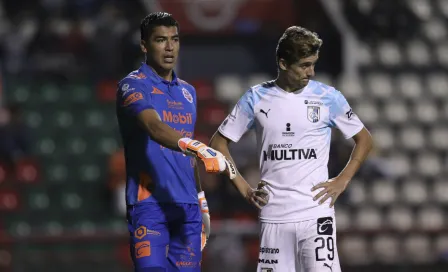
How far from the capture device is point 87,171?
15797 mm

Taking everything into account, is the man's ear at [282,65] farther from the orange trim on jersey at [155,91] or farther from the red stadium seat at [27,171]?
the red stadium seat at [27,171]

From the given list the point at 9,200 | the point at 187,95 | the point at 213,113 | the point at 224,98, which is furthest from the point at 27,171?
the point at 187,95

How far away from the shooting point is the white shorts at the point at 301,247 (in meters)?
6.62

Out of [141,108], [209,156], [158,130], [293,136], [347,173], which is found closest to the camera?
[209,156]

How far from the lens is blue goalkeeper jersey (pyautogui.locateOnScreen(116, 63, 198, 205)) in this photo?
21.4 feet

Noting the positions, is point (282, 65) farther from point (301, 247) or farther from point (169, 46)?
point (301, 247)

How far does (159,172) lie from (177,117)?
38cm

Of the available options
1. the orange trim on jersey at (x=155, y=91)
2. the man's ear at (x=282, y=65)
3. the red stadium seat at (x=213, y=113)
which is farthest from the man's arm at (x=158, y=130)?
the red stadium seat at (x=213, y=113)

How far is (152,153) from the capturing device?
257 inches

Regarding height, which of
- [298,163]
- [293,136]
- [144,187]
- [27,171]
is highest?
[293,136]

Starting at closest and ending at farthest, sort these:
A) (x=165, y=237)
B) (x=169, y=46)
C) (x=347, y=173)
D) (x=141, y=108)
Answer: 1. (x=141, y=108)
2. (x=165, y=237)
3. (x=169, y=46)
4. (x=347, y=173)

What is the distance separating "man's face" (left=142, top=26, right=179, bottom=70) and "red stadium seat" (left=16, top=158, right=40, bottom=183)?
914cm

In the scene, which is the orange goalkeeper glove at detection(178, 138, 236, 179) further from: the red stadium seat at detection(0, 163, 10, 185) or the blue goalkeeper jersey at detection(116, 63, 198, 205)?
the red stadium seat at detection(0, 163, 10, 185)

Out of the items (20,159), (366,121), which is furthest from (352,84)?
(20,159)
